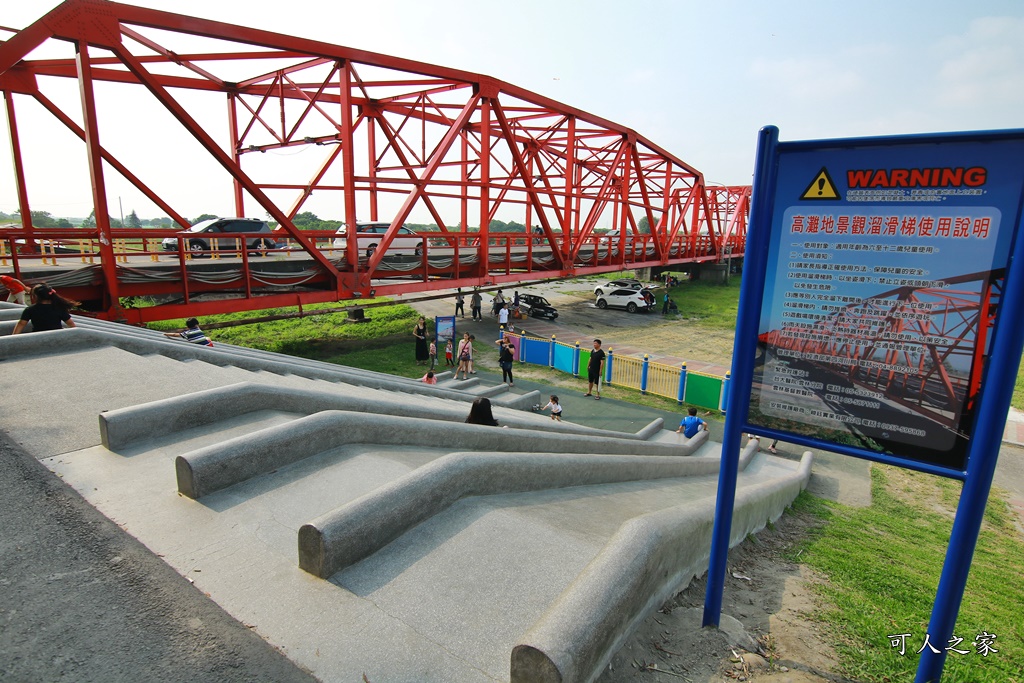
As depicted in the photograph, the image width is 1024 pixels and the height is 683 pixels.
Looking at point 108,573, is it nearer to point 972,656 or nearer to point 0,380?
point 0,380

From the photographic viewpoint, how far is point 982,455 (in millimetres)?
2426

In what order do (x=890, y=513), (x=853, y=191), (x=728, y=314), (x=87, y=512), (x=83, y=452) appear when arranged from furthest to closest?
(x=728, y=314)
(x=890, y=513)
(x=83, y=452)
(x=87, y=512)
(x=853, y=191)

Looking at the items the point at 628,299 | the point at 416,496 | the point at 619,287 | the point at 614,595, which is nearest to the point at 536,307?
the point at 628,299

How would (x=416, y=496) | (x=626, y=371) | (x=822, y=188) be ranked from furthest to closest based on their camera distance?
(x=626, y=371) → (x=416, y=496) → (x=822, y=188)

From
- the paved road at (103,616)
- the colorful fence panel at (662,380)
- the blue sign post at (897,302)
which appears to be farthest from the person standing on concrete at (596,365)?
the paved road at (103,616)

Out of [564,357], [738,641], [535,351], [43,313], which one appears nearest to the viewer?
[738,641]

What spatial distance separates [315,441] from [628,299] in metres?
27.4

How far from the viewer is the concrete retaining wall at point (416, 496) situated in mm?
2750

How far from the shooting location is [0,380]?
203 inches

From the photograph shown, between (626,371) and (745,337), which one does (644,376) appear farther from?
(745,337)

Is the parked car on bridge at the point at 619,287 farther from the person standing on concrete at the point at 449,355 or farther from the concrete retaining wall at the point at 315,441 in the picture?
the concrete retaining wall at the point at 315,441

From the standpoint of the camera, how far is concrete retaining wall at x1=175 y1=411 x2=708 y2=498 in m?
3.44

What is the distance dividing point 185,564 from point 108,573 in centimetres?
36

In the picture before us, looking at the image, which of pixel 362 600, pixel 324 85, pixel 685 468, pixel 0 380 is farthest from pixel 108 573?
pixel 324 85
